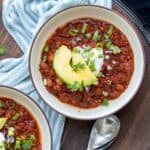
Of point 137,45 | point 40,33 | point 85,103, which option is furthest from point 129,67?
point 40,33

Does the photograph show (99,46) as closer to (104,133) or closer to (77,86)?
(77,86)

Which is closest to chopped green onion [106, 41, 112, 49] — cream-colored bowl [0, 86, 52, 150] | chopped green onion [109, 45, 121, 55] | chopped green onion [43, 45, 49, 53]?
chopped green onion [109, 45, 121, 55]

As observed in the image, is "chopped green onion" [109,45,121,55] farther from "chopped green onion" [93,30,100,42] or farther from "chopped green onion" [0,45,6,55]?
"chopped green onion" [0,45,6,55]

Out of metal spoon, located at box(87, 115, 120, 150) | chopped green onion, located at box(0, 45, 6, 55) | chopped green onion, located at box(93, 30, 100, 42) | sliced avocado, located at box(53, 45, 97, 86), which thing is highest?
chopped green onion, located at box(93, 30, 100, 42)

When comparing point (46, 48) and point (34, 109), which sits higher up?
point (46, 48)

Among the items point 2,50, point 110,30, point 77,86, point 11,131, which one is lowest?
point 11,131

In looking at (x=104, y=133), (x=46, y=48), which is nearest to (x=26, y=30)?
(x=46, y=48)

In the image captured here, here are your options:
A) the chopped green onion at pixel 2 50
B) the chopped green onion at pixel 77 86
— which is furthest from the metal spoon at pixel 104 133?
the chopped green onion at pixel 2 50
